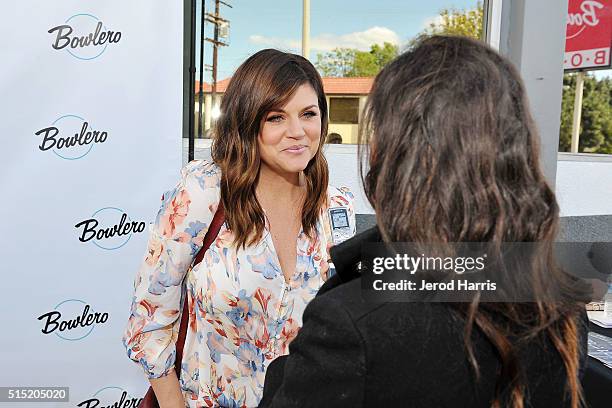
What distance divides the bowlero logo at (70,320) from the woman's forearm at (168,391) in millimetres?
741

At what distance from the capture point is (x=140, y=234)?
1.96 metres

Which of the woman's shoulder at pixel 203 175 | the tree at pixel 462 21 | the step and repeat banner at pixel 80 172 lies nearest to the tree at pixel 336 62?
the tree at pixel 462 21

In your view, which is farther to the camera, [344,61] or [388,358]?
[344,61]

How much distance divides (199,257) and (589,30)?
3.08 metres

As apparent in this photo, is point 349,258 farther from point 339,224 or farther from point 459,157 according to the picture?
point 339,224

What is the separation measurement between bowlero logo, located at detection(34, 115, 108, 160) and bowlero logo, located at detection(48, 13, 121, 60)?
223mm

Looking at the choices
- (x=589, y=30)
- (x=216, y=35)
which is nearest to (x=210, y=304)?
(x=216, y=35)

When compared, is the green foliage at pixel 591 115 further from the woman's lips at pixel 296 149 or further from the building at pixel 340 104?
the woman's lips at pixel 296 149

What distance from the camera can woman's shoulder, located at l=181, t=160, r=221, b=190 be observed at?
1287 mm

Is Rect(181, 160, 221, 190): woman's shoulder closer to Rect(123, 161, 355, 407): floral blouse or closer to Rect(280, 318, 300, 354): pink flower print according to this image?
Rect(123, 161, 355, 407): floral blouse

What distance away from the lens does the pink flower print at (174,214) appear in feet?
4.09

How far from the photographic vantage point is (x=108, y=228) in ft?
6.32

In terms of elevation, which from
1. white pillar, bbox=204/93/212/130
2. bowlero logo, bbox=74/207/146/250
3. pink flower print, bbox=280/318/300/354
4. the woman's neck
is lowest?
pink flower print, bbox=280/318/300/354

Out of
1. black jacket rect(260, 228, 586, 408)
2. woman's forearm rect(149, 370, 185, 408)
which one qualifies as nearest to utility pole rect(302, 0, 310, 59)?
woman's forearm rect(149, 370, 185, 408)
